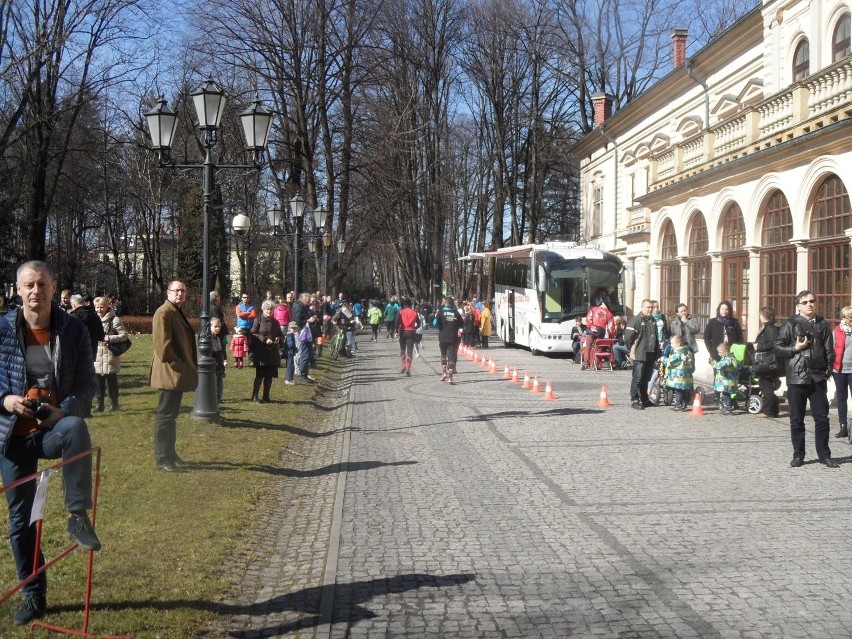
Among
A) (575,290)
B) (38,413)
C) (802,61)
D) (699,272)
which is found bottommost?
(38,413)

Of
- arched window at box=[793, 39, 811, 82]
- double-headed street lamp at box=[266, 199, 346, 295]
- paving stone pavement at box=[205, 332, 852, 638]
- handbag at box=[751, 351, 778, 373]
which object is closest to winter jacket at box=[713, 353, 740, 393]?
handbag at box=[751, 351, 778, 373]

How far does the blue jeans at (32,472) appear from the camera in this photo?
492 cm

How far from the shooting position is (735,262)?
25.8 m

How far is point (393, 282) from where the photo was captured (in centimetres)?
7788

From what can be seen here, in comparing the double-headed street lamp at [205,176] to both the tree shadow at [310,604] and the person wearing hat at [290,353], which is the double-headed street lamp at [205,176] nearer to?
the person wearing hat at [290,353]

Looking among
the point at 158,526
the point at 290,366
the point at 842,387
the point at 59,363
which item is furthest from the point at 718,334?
the point at 59,363

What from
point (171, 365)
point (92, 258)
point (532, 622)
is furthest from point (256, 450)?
point (92, 258)

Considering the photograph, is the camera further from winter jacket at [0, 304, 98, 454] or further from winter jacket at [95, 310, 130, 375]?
winter jacket at [95, 310, 130, 375]

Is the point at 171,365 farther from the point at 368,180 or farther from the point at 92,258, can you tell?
the point at 92,258

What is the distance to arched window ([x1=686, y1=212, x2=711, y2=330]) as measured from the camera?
28.2m

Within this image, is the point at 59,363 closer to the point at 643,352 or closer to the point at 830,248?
the point at 643,352

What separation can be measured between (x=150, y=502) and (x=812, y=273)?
53.9 feet

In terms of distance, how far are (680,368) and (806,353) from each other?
571 cm

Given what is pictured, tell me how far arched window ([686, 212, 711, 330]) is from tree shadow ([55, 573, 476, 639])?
2290 centimetres
